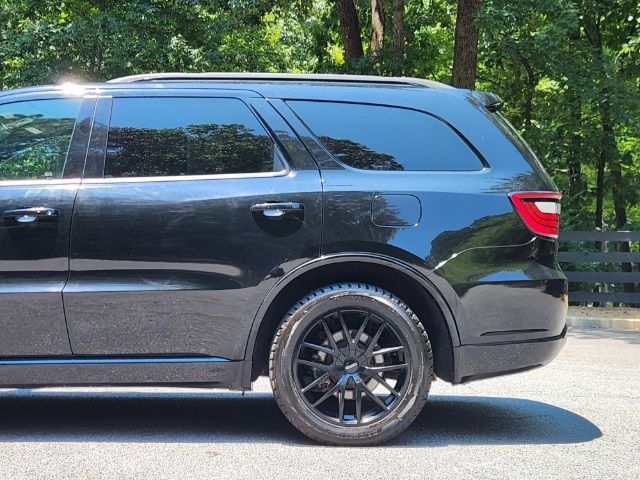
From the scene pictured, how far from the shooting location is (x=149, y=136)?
444 cm

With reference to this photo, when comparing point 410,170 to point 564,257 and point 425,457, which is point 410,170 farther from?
point 564,257

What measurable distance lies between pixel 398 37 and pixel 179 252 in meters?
14.2

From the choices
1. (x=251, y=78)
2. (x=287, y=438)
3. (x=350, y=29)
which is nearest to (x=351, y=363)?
(x=287, y=438)

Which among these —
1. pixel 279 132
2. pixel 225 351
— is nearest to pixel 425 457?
pixel 225 351

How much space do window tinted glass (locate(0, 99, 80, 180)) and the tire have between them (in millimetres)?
1503

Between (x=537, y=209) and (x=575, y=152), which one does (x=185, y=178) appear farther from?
(x=575, y=152)

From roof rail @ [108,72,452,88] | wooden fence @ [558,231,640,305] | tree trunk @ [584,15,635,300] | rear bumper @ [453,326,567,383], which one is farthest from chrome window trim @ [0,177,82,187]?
tree trunk @ [584,15,635,300]

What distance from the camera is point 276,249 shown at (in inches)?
167

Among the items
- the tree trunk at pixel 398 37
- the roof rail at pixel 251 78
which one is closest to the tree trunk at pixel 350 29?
the tree trunk at pixel 398 37

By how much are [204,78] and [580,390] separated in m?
3.71

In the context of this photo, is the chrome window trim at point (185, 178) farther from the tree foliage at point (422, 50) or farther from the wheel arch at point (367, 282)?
the tree foliage at point (422, 50)

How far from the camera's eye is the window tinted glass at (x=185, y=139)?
4.39m

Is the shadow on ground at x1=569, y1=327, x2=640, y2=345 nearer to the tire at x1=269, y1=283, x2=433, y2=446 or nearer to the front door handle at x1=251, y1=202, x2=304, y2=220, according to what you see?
the tire at x1=269, y1=283, x2=433, y2=446

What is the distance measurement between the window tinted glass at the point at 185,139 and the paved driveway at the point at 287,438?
4.78 ft
